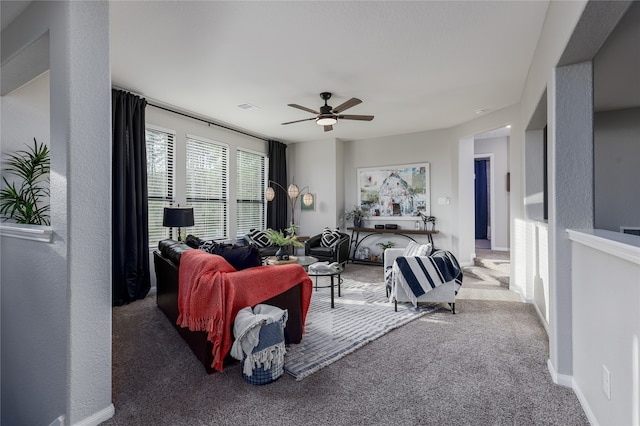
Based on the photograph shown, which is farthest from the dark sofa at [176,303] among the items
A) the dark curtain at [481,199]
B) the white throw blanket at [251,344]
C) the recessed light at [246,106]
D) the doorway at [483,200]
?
the dark curtain at [481,199]

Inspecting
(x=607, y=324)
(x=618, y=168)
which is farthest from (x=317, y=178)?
(x=607, y=324)

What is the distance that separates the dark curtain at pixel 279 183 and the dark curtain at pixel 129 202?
278 centimetres

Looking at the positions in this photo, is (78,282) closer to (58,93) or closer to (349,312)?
(58,93)

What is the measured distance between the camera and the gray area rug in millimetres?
2523

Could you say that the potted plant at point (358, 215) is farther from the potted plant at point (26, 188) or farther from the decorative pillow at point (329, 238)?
the potted plant at point (26, 188)

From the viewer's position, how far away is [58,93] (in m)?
1.79

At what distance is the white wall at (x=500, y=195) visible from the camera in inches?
289

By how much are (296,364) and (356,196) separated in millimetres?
4987

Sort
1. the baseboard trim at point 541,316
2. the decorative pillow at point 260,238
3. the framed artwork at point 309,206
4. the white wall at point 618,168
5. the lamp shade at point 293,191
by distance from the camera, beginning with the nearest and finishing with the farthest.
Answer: the baseboard trim at point 541,316 < the white wall at point 618,168 < the decorative pillow at point 260,238 < the lamp shade at point 293,191 < the framed artwork at point 309,206

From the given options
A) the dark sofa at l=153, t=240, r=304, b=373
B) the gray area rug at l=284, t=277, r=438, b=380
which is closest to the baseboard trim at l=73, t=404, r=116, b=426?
the dark sofa at l=153, t=240, r=304, b=373

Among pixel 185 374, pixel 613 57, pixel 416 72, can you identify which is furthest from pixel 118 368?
pixel 613 57

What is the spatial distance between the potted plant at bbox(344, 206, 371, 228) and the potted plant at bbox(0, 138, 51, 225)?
16.7 ft

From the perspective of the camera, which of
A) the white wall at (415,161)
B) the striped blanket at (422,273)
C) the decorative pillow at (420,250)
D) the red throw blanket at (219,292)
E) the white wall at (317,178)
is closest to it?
the red throw blanket at (219,292)

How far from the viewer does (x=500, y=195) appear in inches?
292
